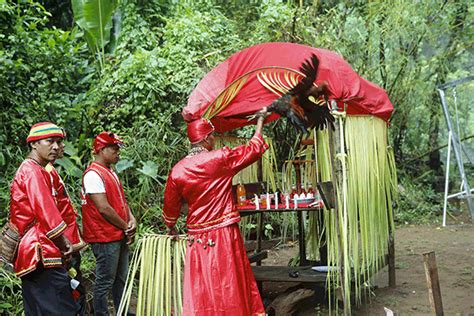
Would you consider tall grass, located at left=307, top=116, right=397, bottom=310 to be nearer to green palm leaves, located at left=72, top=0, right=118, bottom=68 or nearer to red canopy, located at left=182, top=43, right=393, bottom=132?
red canopy, located at left=182, top=43, right=393, bottom=132

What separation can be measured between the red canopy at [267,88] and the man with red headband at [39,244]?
196 cm

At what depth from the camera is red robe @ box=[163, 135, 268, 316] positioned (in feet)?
13.2

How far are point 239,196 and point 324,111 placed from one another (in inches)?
70.5

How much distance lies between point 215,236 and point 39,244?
1181mm

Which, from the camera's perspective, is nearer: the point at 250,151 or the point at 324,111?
the point at 250,151

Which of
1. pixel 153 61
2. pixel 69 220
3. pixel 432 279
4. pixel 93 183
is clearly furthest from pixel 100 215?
pixel 153 61

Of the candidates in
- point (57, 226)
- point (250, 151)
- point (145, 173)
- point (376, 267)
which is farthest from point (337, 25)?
point (57, 226)

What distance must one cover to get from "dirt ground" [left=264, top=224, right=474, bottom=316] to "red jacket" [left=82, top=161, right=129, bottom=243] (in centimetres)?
199

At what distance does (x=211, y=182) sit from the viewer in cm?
408

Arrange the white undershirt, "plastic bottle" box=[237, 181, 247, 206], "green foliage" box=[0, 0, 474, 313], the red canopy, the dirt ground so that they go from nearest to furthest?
the white undershirt, the red canopy, the dirt ground, "plastic bottle" box=[237, 181, 247, 206], "green foliage" box=[0, 0, 474, 313]

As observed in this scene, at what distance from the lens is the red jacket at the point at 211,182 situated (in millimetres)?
4027

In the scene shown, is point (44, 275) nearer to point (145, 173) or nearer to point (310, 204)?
point (310, 204)

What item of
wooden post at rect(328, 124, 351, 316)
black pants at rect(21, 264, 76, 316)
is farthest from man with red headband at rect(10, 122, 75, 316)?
wooden post at rect(328, 124, 351, 316)

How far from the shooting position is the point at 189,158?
415 cm
